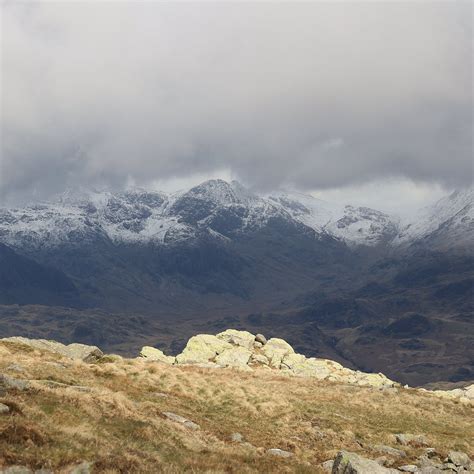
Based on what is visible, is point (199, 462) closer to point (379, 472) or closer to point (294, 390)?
point (379, 472)

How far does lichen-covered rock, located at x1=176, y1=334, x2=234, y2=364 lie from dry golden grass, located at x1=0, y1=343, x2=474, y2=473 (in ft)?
57.3

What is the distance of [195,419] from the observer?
121 feet

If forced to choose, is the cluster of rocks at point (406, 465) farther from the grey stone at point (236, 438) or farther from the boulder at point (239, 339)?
the boulder at point (239, 339)

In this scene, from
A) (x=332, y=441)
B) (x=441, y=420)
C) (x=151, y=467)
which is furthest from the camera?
(x=441, y=420)

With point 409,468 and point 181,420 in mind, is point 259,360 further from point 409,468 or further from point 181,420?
point 409,468

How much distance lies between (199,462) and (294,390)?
3597cm

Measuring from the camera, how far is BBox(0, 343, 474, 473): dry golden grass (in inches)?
869

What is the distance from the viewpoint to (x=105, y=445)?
22.9 meters

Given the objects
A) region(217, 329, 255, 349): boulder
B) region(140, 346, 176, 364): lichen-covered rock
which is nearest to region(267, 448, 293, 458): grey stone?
region(140, 346, 176, 364): lichen-covered rock

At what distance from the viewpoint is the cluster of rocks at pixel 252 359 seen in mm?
82000

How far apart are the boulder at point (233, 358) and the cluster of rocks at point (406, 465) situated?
47142 mm

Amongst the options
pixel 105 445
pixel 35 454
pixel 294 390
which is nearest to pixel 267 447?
pixel 105 445

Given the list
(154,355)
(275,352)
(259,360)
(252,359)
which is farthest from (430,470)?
(275,352)

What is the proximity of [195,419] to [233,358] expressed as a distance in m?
48.7
